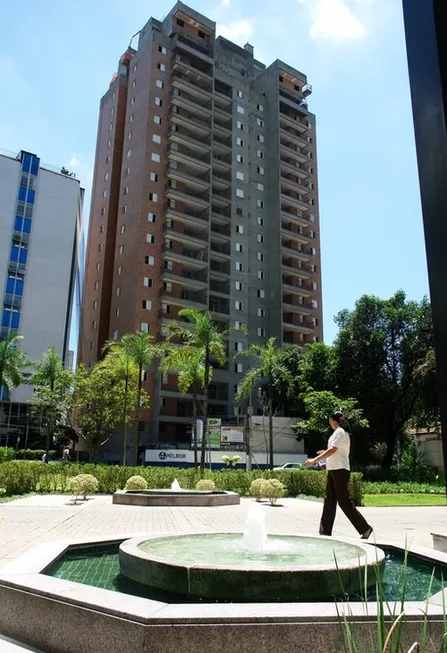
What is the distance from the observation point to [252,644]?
3.36 meters

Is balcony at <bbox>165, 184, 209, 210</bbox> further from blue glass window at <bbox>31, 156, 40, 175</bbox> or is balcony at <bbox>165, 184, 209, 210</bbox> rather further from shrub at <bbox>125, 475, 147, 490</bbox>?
shrub at <bbox>125, 475, 147, 490</bbox>

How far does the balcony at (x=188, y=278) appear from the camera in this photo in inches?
2046

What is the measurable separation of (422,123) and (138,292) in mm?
49405

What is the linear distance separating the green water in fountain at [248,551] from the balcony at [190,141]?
5507 centimetres

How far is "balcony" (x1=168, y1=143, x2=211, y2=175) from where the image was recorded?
55.8m

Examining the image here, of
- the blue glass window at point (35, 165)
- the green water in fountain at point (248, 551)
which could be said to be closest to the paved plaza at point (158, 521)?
the green water in fountain at point (248, 551)

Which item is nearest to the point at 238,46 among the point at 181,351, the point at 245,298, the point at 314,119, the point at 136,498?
the point at 314,119

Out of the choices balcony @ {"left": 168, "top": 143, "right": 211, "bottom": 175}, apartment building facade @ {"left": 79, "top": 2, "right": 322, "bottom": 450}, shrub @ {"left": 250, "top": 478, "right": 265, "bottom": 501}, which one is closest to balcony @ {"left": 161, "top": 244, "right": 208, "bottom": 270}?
apartment building facade @ {"left": 79, "top": 2, "right": 322, "bottom": 450}

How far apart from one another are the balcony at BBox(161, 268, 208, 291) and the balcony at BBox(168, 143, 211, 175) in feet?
39.1

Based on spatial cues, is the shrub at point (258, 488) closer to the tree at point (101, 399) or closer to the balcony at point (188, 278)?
the tree at point (101, 399)

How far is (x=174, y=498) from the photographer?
16484mm

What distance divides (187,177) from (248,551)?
176ft

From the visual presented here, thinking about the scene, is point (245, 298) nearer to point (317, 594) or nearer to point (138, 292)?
point (138, 292)

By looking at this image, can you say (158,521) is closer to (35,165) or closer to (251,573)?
(251,573)
